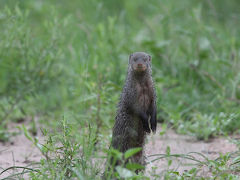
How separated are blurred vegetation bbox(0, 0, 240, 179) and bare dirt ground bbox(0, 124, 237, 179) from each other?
11 centimetres

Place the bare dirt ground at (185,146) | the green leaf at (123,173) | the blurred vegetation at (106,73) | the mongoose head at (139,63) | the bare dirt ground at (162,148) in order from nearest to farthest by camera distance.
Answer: the green leaf at (123,173) < the mongoose head at (139,63) < the bare dirt ground at (162,148) < the bare dirt ground at (185,146) < the blurred vegetation at (106,73)

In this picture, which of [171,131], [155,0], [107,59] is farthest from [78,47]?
[171,131]

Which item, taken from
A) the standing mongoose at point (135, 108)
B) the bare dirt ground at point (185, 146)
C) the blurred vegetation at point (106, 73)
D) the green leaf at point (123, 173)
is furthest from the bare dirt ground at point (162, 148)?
the green leaf at point (123, 173)

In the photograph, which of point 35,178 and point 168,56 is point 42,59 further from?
point 35,178

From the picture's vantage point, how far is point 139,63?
10.2ft

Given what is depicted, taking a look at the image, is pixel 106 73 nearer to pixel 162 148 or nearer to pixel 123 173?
pixel 162 148

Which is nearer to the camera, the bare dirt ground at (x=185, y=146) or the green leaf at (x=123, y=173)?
the green leaf at (x=123, y=173)

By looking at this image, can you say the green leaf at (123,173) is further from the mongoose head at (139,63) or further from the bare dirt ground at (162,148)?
the bare dirt ground at (162,148)

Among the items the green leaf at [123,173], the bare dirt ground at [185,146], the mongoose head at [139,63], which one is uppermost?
the mongoose head at [139,63]

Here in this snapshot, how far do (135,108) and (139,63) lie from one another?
13.5 inches

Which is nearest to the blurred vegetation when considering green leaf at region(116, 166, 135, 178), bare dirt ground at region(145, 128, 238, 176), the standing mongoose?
bare dirt ground at region(145, 128, 238, 176)

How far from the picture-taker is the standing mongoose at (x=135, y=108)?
10.3 ft

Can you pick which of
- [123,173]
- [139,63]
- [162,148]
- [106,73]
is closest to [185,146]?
[162,148]

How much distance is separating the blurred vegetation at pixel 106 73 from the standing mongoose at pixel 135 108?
28.3 inches
